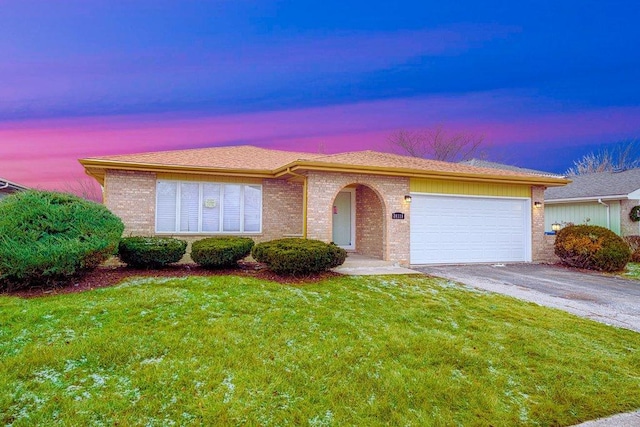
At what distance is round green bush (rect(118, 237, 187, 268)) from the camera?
8.45m

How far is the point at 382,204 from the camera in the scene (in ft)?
36.3

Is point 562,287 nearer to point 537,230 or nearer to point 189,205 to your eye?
point 537,230

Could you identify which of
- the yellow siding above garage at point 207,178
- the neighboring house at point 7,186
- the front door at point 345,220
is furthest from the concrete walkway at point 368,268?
the neighboring house at point 7,186

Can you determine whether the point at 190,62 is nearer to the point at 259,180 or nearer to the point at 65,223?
the point at 259,180

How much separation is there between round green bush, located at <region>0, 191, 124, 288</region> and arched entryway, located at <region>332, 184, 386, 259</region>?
7349 millimetres

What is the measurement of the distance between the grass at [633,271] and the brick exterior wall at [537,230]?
7.57 feet

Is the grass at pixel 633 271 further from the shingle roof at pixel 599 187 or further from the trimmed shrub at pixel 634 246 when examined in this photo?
the shingle roof at pixel 599 187

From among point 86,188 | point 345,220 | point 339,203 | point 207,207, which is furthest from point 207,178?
point 86,188

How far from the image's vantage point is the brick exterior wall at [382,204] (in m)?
10.1

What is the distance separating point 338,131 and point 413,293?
13900 millimetres

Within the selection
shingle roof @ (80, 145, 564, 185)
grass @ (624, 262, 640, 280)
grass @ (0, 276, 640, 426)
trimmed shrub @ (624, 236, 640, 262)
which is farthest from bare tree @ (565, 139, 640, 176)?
grass @ (0, 276, 640, 426)

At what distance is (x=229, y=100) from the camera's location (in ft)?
51.4

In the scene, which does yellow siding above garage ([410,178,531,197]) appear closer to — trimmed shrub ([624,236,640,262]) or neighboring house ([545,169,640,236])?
neighboring house ([545,169,640,236])

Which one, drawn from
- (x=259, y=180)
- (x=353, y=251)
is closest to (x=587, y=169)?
(x=353, y=251)
